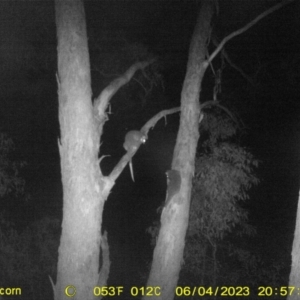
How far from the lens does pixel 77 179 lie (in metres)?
5.30

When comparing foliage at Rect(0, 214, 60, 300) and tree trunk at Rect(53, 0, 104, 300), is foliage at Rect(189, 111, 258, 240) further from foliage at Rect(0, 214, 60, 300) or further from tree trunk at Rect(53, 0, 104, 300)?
tree trunk at Rect(53, 0, 104, 300)

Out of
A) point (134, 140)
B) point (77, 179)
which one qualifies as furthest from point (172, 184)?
point (77, 179)

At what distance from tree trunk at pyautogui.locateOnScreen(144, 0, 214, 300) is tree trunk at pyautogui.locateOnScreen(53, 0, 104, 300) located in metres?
1.28

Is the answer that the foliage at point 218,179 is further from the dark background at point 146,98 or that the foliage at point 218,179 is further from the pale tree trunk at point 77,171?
the pale tree trunk at point 77,171

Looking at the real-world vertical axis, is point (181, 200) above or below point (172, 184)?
below

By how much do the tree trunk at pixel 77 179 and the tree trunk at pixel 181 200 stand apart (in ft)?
4.20

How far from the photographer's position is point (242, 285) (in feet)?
37.0

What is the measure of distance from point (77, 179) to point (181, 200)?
1.71 metres

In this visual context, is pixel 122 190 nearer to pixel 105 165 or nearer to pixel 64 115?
pixel 105 165

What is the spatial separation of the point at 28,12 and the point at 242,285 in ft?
22.8

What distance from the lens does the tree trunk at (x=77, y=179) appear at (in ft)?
17.4

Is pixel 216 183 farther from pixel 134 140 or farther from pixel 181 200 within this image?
pixel 134 140

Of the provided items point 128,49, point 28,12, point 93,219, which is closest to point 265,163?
point 128,49

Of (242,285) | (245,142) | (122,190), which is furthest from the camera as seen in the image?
(122,190)
